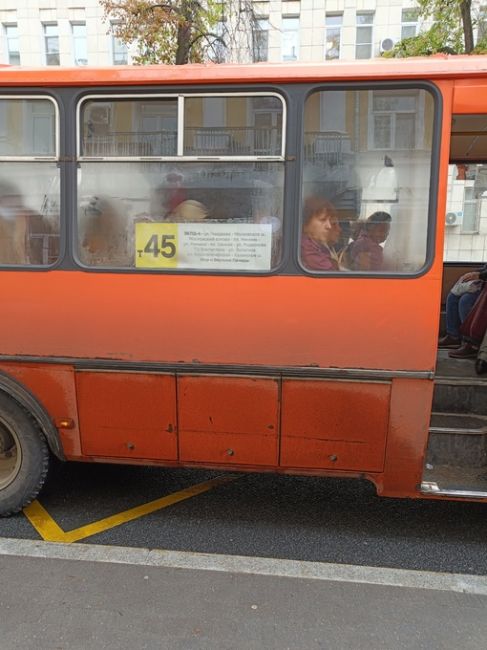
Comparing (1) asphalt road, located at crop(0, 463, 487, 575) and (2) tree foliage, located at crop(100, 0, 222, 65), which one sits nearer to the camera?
(1) asphalt road, located at crop(0, 463, 487, 575)

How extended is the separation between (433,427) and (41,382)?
2.46 m

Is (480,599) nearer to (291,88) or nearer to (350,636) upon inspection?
(350,636)

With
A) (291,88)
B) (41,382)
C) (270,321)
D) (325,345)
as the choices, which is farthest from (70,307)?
(291,88)

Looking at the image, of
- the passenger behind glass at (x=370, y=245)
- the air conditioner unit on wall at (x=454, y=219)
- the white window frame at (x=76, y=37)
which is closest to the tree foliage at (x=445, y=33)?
the air conditioner unit on wall at (x=454, y=219)

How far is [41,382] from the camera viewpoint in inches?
124

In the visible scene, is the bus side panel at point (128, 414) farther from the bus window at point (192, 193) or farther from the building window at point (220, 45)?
the building window at point (220, 45)

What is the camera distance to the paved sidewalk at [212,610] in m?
2.44

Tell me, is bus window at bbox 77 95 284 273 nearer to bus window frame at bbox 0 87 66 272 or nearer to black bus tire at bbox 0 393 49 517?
bus window frame at bbox 0 87 66 272

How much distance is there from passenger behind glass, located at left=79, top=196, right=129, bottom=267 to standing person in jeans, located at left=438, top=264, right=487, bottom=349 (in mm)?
3147

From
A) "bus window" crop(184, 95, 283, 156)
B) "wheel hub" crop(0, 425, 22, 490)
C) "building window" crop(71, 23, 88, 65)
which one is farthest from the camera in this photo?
"building window" crop(71, 23, 88, 65)

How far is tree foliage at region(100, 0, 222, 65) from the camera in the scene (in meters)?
9.14

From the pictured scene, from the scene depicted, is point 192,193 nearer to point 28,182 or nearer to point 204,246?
point 204,246

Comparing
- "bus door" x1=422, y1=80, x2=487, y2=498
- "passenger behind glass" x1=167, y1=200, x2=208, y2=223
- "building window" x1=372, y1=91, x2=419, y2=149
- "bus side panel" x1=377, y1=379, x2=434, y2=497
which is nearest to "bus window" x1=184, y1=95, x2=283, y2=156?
"passenger behind glass" x1=167, y1=200, x2=208, y2=223

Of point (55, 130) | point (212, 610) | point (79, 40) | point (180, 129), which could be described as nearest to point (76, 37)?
point (79, 40)
